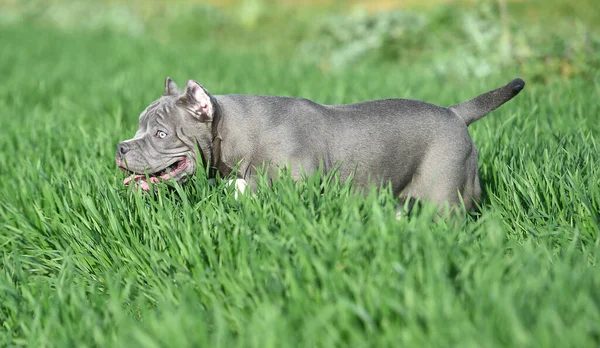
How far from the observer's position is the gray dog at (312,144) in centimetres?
328


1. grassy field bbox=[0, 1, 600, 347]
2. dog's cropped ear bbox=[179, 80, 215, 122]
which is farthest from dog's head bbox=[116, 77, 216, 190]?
grassy field bbox=[0, 1, 600, 347]

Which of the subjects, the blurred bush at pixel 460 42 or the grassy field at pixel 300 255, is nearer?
the grassy field at pixel 300 255

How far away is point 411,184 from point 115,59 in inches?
274

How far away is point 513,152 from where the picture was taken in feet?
12.2

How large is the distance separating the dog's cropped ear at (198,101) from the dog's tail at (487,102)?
4.22ft

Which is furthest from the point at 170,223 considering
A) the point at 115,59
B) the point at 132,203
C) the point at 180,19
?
the point at 180,19

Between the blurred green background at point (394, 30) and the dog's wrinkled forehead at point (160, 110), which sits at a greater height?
the dog's wrinkled forehead at point (160, 110)

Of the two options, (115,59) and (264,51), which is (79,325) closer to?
(115,59)

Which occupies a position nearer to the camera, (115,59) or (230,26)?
(115,59)

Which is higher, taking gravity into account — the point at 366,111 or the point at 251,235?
the point at 366,111

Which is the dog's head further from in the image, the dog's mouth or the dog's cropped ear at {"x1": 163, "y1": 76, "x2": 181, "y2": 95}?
the dog's cropped ear at {"x1": 163, "y1": 76, "x2": 181, "y2": 95}

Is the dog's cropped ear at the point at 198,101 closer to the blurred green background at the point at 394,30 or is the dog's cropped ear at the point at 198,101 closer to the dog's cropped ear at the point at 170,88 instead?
the dog's cropped ear at the point at 170,88

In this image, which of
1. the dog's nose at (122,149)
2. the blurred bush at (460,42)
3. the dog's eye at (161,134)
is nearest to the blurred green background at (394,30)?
the blurred bush at (460,42)

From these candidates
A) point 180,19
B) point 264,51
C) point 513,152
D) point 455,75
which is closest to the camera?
point 513,152
